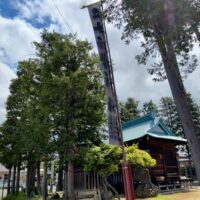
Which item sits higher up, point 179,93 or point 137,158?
point 179,93

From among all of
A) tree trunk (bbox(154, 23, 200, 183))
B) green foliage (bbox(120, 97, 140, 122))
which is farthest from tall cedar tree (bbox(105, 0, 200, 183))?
green foliage (bbox(120, 97, 140, 122))

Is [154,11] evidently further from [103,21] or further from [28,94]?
[28,94]

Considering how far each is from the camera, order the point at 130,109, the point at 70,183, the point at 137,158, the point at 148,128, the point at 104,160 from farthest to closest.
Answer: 1. the point at 130,109
2. the point at 148,128
3. the point at 70,183
4. the point at 137,158
5. the point at 104,160

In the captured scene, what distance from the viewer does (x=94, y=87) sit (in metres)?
13.5

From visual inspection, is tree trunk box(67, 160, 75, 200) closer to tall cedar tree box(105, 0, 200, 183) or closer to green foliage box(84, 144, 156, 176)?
green foliage box(84, 144, 156, 176)

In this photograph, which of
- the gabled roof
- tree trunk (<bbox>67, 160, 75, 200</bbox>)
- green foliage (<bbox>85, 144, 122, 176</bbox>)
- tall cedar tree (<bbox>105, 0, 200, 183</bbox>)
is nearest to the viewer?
tall cedar tree (<bbox>105, 0, 200, 183</bbox>)

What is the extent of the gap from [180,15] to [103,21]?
8.77 ft

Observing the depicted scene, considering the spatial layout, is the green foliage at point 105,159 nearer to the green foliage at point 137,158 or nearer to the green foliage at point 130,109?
the green foliage at point 137,158

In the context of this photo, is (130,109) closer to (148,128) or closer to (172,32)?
(148,128)

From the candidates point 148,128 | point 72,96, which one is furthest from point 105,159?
point 148,128

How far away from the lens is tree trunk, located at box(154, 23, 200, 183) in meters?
6.16

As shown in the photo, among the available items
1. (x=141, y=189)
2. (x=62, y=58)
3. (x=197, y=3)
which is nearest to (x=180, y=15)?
(x=197, y=3)

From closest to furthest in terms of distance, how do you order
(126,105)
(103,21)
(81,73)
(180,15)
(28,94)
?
1. (180,15)
2. (103,21)
3. (81,73)
4. (28,94)
5. (126,105)

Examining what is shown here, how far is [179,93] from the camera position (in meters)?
6.59
